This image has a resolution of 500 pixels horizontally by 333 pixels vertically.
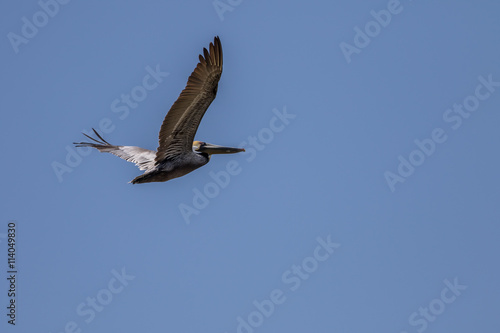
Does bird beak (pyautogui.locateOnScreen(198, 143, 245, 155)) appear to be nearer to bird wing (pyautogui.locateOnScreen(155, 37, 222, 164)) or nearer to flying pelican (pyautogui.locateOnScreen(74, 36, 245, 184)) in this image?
flying pelican (pyautogui.locateOnScreen(74, 36, 245, 184))

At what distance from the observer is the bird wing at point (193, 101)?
13.9 meters

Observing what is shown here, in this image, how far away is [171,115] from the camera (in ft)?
46.8

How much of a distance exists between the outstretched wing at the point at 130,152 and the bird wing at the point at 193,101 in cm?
121

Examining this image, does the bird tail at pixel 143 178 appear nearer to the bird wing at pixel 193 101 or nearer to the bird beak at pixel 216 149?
the bird wing at pixel 193 101

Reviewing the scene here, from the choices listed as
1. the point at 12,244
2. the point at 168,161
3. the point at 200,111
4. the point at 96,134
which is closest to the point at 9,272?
the point at 12,244

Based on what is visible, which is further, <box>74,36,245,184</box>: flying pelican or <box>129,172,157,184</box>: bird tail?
<box>129,172,157,184</box>: bird tail

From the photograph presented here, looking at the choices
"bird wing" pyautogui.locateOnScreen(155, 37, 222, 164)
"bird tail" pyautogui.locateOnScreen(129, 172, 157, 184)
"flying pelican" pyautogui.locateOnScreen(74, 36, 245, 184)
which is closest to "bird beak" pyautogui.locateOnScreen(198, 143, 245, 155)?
"flying pelican" pyautogui.locateOnScreen(74, 36, 245, 184)

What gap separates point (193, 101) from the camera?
46.4ft

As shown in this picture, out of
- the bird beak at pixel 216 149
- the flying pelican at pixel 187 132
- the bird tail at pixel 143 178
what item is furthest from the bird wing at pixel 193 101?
the bird beak at pixel 216 149

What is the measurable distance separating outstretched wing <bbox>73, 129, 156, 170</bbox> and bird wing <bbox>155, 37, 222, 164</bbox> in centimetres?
121

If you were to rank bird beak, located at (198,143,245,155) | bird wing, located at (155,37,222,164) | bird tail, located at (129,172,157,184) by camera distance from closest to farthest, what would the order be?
bird wing, located at (155,37,222,164)
bird tail, located at (129,172,157,184)
bird beak, located at (198,143,245,155)

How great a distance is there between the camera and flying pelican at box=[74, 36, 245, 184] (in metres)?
14.0

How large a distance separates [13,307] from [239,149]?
245 inches

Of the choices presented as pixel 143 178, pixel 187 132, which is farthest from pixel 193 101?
pixel 143 178
